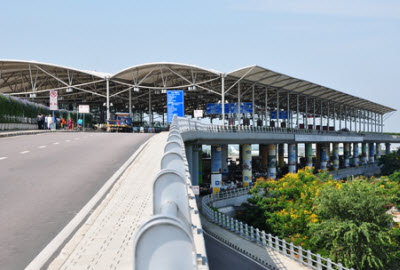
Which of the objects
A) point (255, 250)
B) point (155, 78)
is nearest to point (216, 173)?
point (255, 250)

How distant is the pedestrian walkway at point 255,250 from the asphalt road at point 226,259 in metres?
0.63

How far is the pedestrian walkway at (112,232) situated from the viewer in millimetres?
6535

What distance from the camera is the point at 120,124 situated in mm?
60469

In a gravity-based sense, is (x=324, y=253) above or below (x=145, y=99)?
below

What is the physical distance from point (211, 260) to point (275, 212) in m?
12.0

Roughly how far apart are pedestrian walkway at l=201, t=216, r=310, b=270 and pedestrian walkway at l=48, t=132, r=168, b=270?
12730 mm

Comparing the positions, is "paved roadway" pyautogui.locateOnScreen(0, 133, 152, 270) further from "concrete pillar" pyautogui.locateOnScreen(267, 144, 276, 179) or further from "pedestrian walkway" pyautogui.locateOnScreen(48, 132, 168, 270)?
"concrete pillar" pyautogui.locateOnScreen(267, 144, 276, 179)

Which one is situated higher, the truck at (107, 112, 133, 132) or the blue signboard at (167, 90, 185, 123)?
the blue signboard at (167, 90, 185, 123)

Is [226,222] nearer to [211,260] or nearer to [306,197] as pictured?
[306,197]

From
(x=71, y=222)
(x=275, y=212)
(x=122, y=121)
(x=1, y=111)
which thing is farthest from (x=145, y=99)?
(x=71, y=222)

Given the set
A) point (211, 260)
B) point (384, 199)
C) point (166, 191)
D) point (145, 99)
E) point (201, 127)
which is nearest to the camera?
point (166, 191)

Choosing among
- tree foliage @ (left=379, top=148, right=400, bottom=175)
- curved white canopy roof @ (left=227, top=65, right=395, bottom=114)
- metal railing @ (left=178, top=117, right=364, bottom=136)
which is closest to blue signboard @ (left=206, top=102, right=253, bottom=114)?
curved white canopy roof @ (left=227, top=65, right=395, bottom=114)

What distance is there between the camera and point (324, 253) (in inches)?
1003

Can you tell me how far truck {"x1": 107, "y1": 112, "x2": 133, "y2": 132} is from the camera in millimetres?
59406
